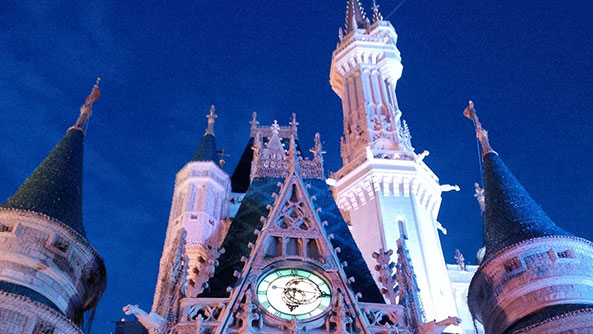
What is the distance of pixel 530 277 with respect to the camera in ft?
68.9

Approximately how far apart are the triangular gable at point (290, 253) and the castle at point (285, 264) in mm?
42

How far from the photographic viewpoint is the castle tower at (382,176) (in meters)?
29.1

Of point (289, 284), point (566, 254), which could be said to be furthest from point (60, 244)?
point (566, 254)

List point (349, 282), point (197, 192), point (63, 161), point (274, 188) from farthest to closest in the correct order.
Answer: point (197, 192)
point (274, 188)
point (63, 161)
point (349, 282)

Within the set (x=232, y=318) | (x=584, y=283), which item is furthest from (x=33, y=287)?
(x=584, y=283)

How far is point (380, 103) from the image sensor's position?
122 feet

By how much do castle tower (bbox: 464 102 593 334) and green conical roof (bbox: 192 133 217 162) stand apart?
12014 mm

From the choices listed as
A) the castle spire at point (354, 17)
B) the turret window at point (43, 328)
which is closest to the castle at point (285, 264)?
Answer: the turret window at point (43, 328)

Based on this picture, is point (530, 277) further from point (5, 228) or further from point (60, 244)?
point (5, 228)

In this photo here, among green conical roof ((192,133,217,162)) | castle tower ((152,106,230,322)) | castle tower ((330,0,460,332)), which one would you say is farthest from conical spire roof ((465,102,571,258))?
green conical roof ((192,133,217,162))

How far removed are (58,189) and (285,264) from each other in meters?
7.85

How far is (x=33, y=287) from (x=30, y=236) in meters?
1.72

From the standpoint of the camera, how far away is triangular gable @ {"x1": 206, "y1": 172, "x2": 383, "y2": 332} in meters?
18.4

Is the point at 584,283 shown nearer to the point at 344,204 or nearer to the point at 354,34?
the point at 344,204
